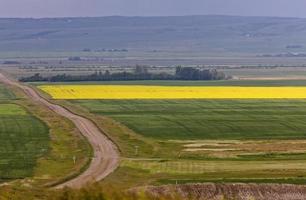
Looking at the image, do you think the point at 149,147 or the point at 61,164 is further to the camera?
the point at 149,147

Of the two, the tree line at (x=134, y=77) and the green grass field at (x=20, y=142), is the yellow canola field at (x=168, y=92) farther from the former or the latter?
the green grass field at (x=20, y=142)

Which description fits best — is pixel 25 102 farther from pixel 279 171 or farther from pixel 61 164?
pixel 279 171

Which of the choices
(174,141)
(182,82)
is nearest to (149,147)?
(174,141)

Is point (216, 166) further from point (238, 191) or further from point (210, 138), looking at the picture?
point (210, 138)

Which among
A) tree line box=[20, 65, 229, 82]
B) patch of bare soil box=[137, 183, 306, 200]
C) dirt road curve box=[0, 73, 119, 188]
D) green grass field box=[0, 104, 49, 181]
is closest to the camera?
patch of bare soil box=[137, 183, 306, 200]

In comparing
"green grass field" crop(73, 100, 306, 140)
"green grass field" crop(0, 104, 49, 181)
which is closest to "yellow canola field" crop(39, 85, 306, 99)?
"green grass field" crop(73, 100, 306, 140)

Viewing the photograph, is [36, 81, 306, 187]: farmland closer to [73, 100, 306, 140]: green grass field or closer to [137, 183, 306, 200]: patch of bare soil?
[73, 100, 306, 140]: green grass field
